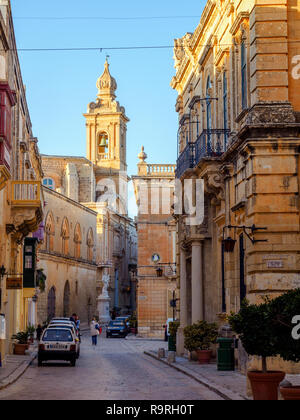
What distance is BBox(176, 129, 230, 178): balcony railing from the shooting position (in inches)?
893

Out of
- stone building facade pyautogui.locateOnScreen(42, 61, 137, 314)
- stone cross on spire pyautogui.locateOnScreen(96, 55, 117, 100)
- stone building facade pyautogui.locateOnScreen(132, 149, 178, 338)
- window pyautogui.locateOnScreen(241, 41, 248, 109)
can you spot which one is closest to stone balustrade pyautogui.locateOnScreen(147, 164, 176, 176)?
stone building facade pyautogui.locateOnScreen(132, 149, 178, 338)

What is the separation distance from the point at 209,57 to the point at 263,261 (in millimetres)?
10462

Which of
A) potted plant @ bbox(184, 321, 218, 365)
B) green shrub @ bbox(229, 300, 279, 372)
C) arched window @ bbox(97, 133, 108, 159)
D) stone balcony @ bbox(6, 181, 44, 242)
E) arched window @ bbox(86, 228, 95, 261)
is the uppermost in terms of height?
arched window @ bbox(97, 133, 108, 159)

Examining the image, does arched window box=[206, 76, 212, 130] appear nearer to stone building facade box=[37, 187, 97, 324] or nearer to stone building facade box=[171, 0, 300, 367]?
stone building facade box=[171, 0, 300, 367]

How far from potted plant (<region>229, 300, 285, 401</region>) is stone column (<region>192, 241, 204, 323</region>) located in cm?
1266

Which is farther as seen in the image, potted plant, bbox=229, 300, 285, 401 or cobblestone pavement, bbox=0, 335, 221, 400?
cobblestone pavement, bbox=0, 335, 221, 400

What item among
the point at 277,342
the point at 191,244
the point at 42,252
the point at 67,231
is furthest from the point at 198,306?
the point at 67,231

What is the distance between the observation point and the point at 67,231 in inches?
2532

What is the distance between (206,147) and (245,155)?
464 cm

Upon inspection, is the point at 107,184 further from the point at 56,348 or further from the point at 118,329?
the point at 56,348

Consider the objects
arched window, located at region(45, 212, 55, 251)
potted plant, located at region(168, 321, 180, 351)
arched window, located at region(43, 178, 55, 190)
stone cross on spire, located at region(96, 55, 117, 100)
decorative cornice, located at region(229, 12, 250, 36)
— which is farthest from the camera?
stone cross on spire, located at region(96, 55, 117, 100)

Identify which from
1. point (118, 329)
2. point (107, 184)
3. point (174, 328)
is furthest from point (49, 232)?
point (174, 328)

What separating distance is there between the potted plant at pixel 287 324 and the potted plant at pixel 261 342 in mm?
97

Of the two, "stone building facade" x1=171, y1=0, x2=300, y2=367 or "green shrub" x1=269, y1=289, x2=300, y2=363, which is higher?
"stone building facade" x1=171, y1=0, x2=300, y2=367
